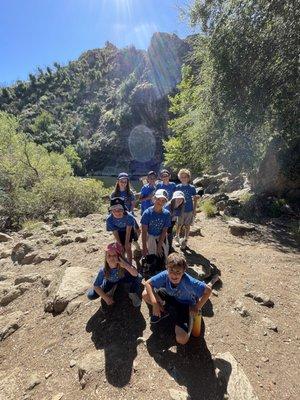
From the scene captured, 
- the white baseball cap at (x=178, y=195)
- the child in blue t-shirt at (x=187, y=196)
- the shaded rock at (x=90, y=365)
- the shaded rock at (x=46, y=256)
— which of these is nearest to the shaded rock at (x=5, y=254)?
the shaded rock at (x=46, y=256)

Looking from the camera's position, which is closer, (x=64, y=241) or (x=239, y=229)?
(x=64, y=241)

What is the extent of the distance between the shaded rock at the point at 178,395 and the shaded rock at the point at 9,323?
2967 mm

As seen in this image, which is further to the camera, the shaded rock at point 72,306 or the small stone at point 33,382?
the shaded rock at point 72,306

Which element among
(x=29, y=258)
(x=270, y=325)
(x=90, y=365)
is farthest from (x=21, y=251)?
(x=270, y=325)

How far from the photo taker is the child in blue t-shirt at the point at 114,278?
4.48 meters

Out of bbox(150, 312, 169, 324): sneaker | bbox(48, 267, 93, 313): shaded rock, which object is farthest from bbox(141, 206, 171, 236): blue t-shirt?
bbox(48, 267, 93, 313): shaded rock

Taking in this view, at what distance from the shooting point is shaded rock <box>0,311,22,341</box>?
16.7ft

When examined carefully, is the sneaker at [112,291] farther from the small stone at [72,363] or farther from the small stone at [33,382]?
the small stone at [33,382]

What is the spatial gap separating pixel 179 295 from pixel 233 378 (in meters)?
1.01

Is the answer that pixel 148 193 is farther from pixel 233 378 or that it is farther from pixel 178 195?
pixel 233 378

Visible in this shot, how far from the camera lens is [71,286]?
5.51 metres

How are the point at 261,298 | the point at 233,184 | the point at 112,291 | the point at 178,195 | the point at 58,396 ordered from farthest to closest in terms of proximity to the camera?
the point at 233,184 → the point at 178,195 → the point at 261,298 → the point at 112,291 → the point at 58,396

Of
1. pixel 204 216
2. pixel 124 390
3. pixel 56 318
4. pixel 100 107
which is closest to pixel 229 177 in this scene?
pixel 204 216

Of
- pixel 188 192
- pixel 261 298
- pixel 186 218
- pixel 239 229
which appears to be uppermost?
pixel 188 192
